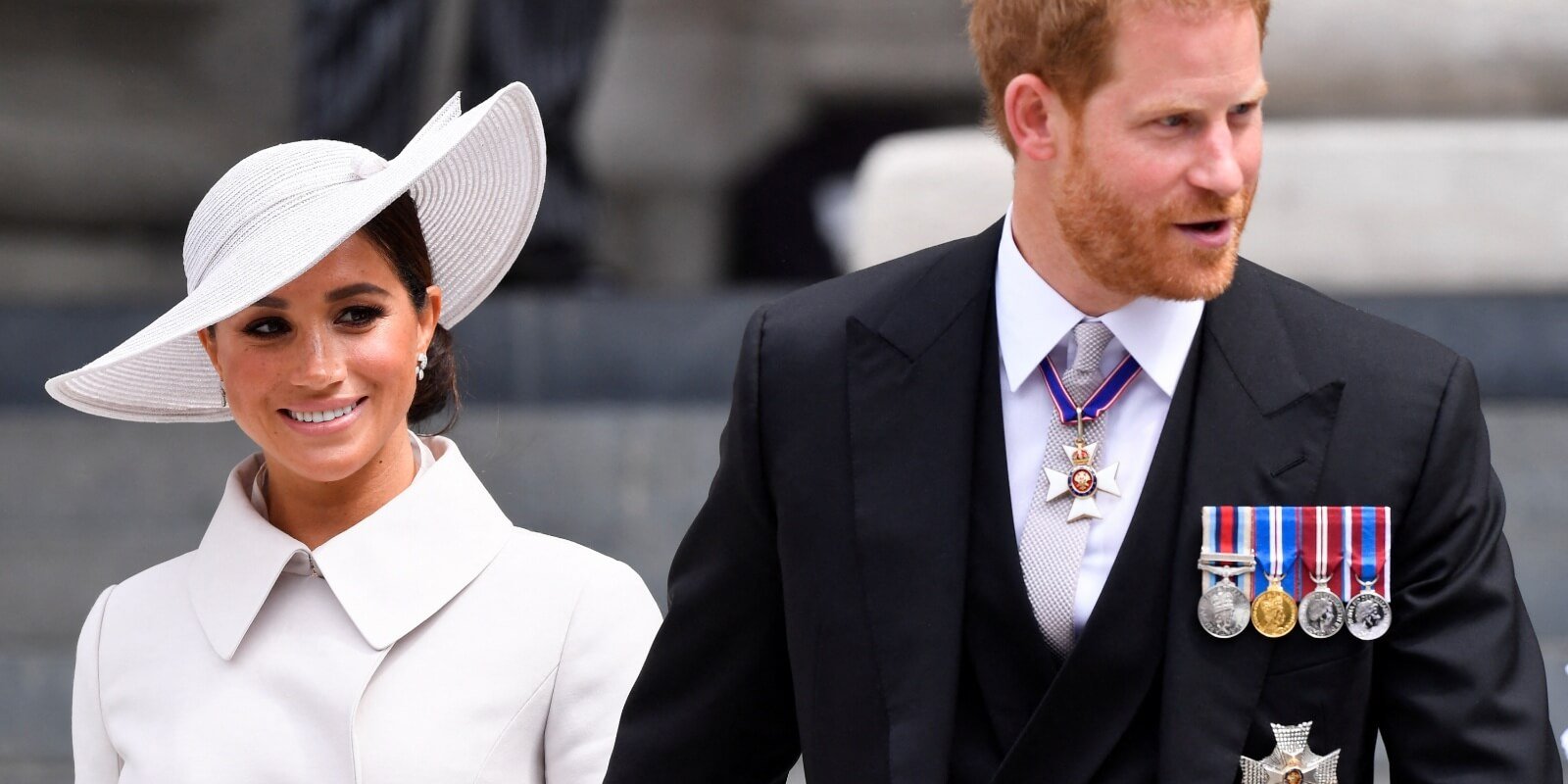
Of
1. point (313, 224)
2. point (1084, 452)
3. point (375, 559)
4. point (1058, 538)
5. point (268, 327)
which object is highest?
point (313, 224)

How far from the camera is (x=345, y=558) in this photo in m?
3.31

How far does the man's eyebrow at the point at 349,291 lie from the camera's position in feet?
10.4

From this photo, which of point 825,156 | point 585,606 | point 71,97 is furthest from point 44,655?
point 825,156

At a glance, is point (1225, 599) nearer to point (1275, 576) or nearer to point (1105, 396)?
point (1275, 576)

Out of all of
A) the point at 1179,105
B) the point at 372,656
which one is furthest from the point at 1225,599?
the point at 372,656

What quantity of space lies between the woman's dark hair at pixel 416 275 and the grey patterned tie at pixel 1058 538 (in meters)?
1.00

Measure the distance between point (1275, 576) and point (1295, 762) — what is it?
0.71ft

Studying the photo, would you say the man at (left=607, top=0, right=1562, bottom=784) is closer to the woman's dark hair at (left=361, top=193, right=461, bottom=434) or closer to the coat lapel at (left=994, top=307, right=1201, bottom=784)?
the coat lapel at (left=994, top=307, right=1201, bottom=784)

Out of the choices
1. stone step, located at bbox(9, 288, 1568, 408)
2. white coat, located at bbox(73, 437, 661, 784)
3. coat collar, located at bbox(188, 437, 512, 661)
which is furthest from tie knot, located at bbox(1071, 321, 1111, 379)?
stone step, located at bbox(9, 288, 1568, 408)

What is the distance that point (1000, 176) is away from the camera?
7383 mm

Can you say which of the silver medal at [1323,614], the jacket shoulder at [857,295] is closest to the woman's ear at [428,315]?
the jacket shoulder at [857,295]

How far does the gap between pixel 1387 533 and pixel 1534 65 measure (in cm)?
524

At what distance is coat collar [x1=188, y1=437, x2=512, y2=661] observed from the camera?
328 centimetres

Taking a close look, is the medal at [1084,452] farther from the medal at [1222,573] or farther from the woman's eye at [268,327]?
the woman's eye at [268,327]
